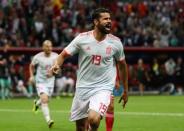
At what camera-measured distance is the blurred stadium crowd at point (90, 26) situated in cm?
3384

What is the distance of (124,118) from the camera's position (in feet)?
63.9

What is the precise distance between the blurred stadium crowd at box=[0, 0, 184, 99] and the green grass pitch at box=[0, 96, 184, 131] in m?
7.65

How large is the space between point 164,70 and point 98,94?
25.3m

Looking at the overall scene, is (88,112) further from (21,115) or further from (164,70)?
(164,70)

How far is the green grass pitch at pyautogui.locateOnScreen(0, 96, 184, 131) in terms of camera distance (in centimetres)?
1645

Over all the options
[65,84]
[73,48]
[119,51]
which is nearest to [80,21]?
[65,84]

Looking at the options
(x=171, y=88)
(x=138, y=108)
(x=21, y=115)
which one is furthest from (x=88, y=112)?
(x=171, y=88)

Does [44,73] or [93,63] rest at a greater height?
[93,63]

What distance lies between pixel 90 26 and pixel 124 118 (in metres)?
16.0

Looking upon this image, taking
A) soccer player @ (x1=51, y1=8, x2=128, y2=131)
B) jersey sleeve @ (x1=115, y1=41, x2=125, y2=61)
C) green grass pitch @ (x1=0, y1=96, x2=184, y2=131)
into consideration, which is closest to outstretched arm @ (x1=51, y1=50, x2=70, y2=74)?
soccer player @ (x1=51, y1=8, x2=128, y2=131)

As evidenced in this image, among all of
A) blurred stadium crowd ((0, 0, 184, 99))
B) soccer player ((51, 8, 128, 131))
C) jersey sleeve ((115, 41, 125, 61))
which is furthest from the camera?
blurred stadium crowd ((0, 0, 184, 99))

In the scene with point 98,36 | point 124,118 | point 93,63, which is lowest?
point 124,118

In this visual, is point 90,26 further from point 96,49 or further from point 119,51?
point 96,49

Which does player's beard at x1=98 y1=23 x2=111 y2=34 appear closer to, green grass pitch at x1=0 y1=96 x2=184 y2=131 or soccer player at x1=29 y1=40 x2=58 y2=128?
green grass pitch at x1=0 y1=96 x2=184 y2=131
